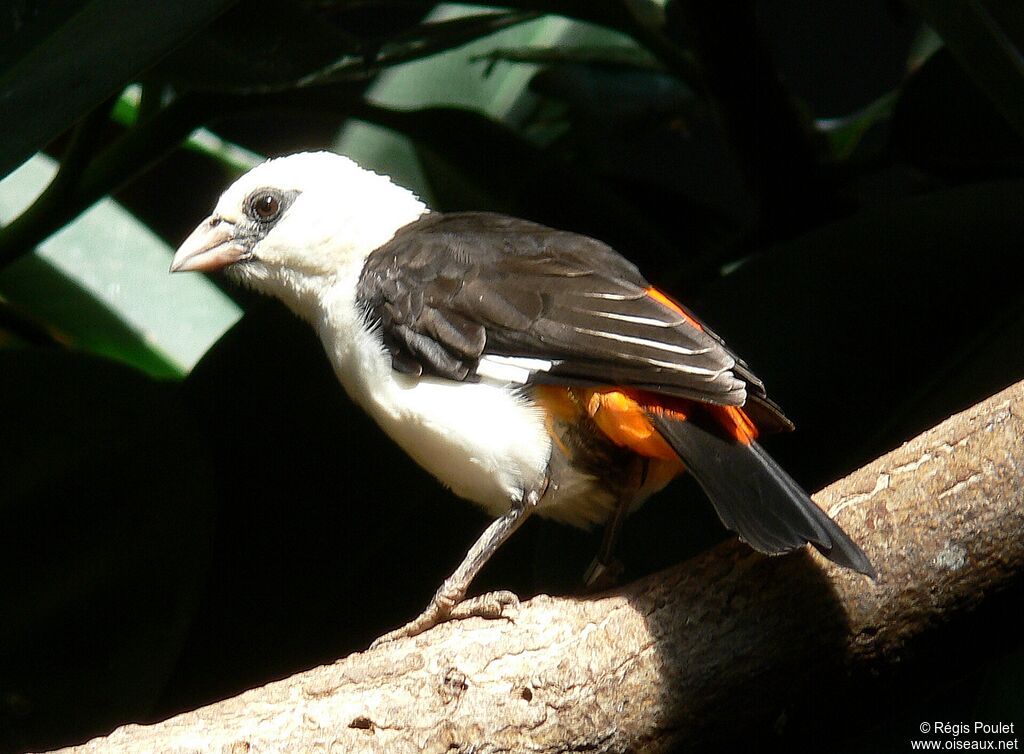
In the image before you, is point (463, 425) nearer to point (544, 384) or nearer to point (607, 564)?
point (544, 384)

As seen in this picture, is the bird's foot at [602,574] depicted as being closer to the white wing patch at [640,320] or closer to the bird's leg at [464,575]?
the bird's leg at [464,575]

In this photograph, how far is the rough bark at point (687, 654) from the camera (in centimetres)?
147

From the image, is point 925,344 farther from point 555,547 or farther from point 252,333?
point 252,333

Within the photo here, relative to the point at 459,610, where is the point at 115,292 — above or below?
above

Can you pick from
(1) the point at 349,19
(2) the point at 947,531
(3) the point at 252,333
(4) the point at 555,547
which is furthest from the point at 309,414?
(1) the point at 349,19

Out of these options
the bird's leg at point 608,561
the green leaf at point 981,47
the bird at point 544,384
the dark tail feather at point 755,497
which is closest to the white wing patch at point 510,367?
the bird at point 544,384

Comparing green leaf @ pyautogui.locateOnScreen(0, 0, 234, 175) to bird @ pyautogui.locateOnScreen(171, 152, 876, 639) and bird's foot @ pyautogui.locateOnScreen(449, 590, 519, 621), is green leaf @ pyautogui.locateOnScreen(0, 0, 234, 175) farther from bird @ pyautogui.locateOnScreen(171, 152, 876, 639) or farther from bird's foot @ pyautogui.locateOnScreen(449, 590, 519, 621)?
bird's foot @ pyautogui.locateOnScreen(449, 590, 519, 621)

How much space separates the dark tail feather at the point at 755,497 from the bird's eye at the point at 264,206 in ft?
2.72

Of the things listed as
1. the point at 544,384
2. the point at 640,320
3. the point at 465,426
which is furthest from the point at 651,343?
the point at 465,426

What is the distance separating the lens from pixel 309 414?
2.29 m

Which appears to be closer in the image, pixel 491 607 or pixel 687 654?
pixel 687 654

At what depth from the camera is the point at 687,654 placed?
4.98 ft

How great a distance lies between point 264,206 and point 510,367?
25.5 inches

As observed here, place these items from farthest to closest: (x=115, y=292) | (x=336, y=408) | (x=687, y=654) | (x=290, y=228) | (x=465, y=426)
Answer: (x=115, y=292) → (x=336, y=408) → (x=290, y=228) → (x=465, y=426) → (x=687, y=654)
